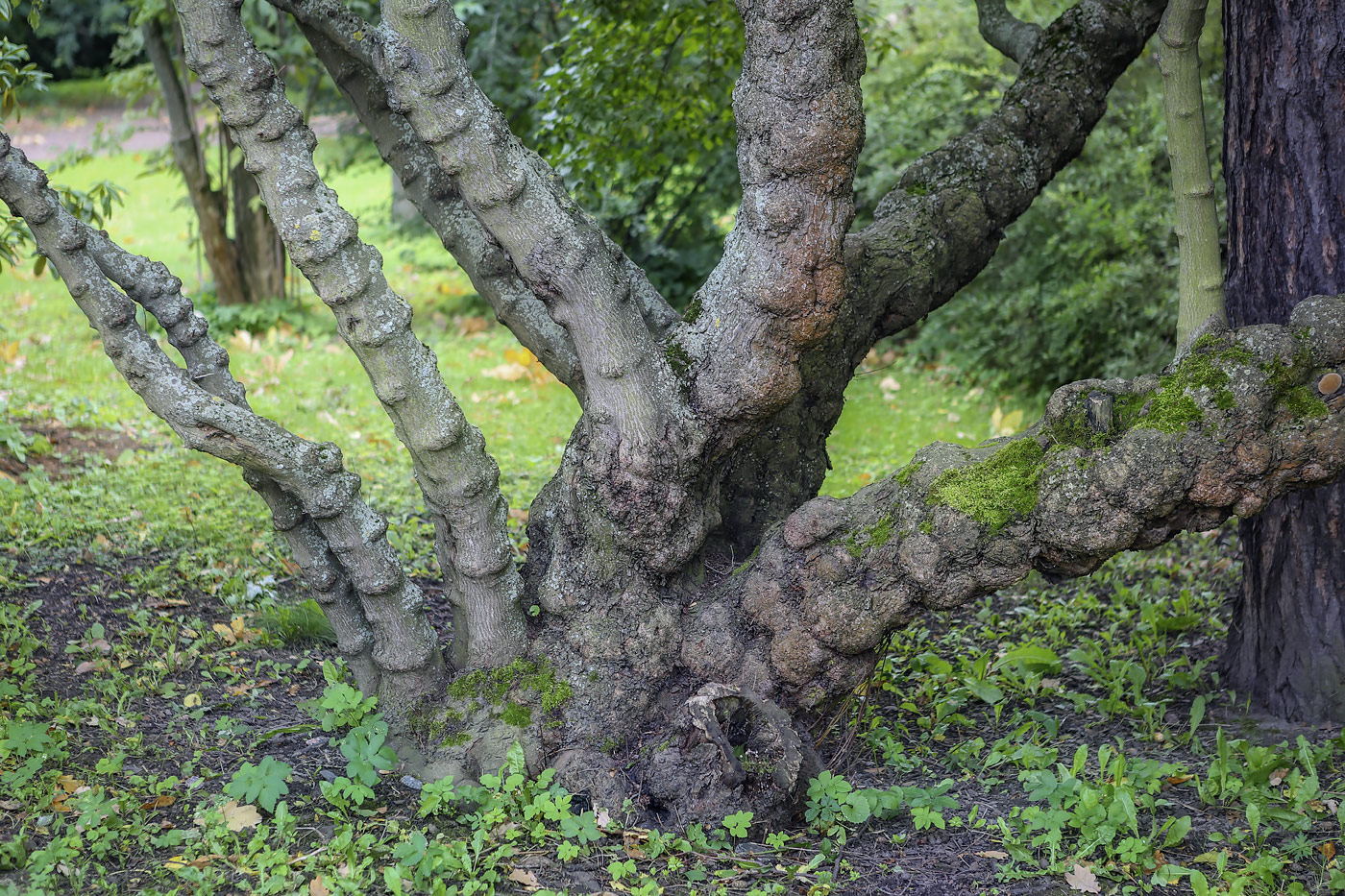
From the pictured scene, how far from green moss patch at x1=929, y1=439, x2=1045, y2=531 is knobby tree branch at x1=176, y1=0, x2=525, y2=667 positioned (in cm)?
144

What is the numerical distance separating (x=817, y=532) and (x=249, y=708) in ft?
7.15

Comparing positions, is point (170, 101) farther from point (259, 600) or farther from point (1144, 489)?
point (1144, 489)

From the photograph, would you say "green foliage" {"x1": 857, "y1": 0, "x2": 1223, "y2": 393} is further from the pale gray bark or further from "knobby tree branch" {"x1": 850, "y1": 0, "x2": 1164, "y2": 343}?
the pale gray bark

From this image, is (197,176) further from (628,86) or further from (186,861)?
(186,861)

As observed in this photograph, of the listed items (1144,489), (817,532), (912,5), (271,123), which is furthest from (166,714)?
(912,5)

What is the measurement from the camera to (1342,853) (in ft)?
9.50

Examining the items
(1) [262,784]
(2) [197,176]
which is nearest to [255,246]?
(2) [197,176]

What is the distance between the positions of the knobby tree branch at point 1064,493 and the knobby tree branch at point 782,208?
20.6 inches

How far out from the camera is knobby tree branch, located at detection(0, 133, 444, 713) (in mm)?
3148

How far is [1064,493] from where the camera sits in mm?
2840

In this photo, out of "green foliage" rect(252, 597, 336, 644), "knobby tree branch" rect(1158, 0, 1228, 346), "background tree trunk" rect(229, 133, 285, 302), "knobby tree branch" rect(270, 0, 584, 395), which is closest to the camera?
"knobby tree branch" rect(1158, 0, 1228, 346)

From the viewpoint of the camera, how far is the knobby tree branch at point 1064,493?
271 cm

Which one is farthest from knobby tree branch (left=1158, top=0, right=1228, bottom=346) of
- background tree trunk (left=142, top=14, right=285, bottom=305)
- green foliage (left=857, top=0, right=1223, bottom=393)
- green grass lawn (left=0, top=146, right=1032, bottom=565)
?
background tree trunk (left=142, top=14, right=285, bottom=305)

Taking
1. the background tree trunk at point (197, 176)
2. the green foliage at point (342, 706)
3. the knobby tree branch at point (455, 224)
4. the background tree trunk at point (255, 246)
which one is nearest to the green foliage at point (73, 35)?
the background tree trunk at point (197, 176)
